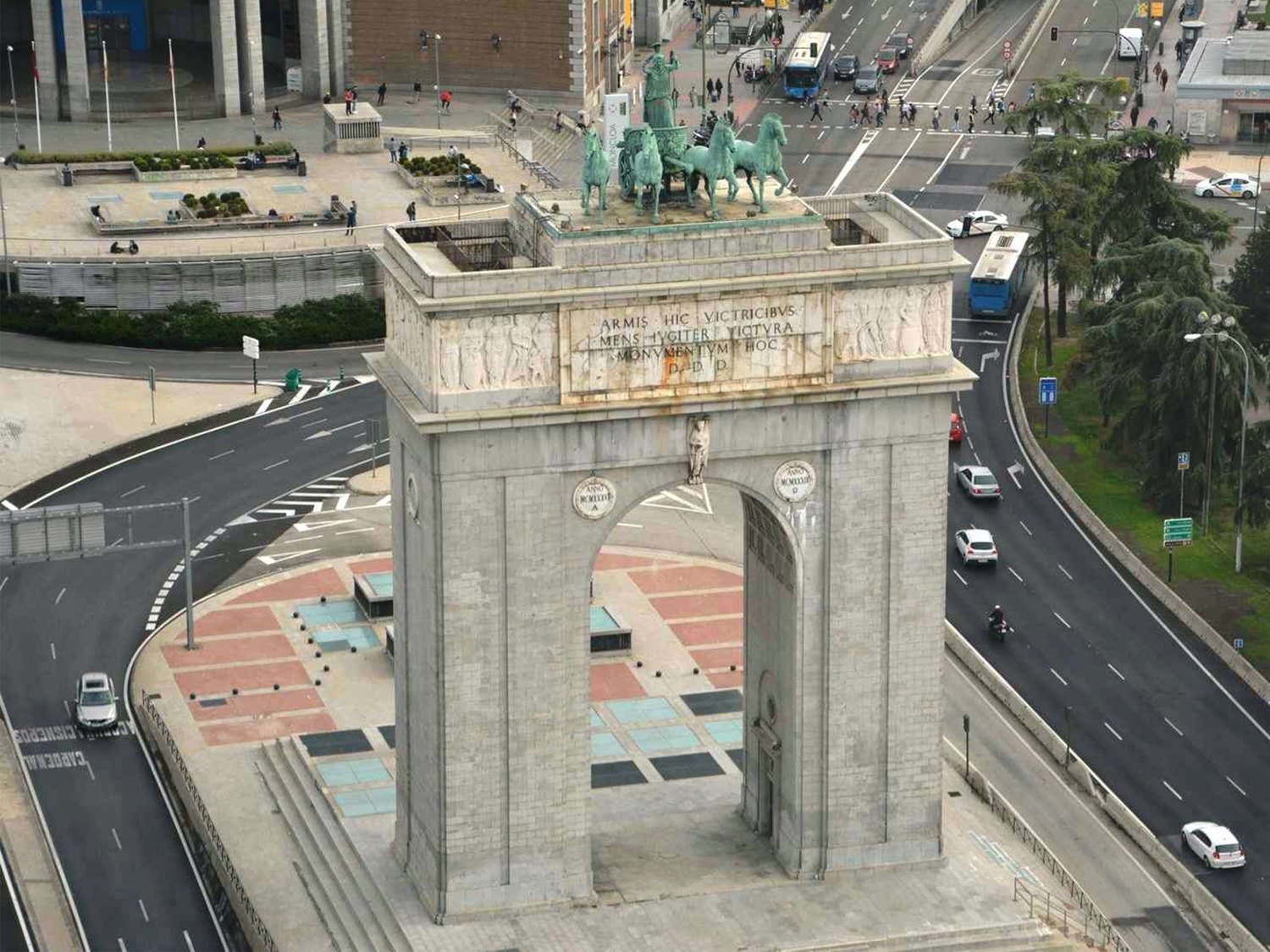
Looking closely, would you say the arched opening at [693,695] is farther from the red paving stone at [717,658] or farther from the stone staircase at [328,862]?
the stone staircase at [328,862]

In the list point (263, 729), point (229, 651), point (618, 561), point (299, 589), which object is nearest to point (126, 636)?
point (229, 651)

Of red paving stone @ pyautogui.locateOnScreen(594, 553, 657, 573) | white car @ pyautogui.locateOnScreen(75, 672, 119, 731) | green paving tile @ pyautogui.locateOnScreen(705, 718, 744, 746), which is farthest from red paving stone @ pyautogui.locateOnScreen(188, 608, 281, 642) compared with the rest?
green paving tile @ pyautogui.locateOnScreen(705, 718, 744, 746)

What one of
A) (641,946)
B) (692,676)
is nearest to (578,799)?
(641,946)

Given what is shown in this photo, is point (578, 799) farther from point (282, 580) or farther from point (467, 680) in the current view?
point (282, 580)

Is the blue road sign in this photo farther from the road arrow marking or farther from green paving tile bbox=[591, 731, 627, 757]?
green paving tile bbox=[591, 731, 627, 757]

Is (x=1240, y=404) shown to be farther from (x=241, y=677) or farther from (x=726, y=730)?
(x=241, y=677)

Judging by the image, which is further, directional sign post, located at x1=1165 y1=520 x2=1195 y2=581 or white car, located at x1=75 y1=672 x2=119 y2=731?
directional sign post, located at x1=1165 y1=520 x2=1195 y2=581
